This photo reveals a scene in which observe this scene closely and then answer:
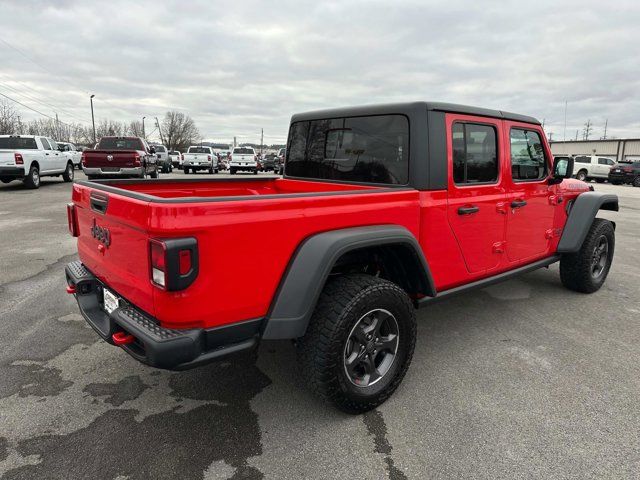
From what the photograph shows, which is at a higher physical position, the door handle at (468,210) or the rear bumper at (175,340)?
the door handle at (468,210)

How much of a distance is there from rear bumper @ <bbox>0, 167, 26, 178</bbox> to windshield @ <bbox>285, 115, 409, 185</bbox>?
541 inches

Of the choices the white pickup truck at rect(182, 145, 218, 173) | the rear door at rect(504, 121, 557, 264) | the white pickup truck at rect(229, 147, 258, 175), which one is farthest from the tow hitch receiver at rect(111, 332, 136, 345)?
the white pickup truck at rect(182, 145, 218, 173)

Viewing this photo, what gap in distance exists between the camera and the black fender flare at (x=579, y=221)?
4410 millimetres

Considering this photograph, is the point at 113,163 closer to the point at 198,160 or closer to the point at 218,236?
the point at 198,160

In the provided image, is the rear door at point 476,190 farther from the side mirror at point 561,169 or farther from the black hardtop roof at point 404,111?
the side mirror at point 561,169

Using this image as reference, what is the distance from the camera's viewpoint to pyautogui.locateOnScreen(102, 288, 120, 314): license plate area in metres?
2.52

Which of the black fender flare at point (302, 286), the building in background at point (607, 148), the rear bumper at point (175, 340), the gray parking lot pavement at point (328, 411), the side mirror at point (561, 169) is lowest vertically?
the gray parking lot pavement at point (328, 411)

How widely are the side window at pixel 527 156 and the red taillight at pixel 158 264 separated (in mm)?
2962

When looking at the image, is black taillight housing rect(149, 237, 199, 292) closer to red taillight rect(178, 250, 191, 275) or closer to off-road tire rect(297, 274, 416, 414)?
red taillight rect(178, 250, 191, 275)

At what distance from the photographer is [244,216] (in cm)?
210

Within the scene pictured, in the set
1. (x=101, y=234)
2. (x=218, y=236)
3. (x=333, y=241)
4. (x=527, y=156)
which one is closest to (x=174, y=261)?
(x=218, y=236)

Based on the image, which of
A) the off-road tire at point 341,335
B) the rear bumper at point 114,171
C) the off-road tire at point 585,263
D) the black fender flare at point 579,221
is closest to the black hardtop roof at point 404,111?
the black fender flare at point 579,221

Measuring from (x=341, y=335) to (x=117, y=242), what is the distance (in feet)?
4.32

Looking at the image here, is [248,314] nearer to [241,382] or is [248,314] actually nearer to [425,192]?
[241,382]
